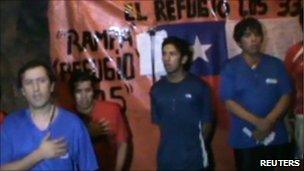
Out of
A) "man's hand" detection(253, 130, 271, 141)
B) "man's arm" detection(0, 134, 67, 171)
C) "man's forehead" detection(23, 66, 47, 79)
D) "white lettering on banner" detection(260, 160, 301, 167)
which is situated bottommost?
"white lettering on banner" detection(260, 160, 301, 167)

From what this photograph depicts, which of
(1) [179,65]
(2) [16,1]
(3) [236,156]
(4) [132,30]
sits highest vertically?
(2) [16,1]

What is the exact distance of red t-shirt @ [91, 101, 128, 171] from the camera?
3025mm

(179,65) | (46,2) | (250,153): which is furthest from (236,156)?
(46,2)

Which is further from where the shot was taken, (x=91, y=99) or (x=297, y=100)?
(x=297, y=100)

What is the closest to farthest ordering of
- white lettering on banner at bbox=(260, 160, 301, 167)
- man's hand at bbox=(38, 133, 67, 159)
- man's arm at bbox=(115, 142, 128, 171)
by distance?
man's hand at bbox=(38, 133, 67, 159), white lettering on banner at bbox=(260, 160, 301, 167), man's arm at bbox=(115, 142, 128, 171)

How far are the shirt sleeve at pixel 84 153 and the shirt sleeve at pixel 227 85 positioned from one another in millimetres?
950

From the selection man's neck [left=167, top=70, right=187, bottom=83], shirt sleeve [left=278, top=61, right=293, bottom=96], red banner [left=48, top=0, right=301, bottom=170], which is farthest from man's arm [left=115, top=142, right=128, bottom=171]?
shirt sleeve [left=278, top=61, right=293, bottom=96]

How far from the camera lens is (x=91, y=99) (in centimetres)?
299

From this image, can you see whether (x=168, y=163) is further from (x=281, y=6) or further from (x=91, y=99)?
(x=281, y=6)

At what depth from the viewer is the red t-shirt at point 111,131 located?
3025 mm

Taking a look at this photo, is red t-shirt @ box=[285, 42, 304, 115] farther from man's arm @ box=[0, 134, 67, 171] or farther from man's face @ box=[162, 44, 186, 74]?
man's arm @ box=[0, 134, 67, 171]

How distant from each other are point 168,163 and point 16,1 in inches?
49.6

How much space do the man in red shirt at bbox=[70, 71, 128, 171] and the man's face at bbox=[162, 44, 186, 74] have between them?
361 mm

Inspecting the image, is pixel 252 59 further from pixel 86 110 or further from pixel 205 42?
pixel 86 110
